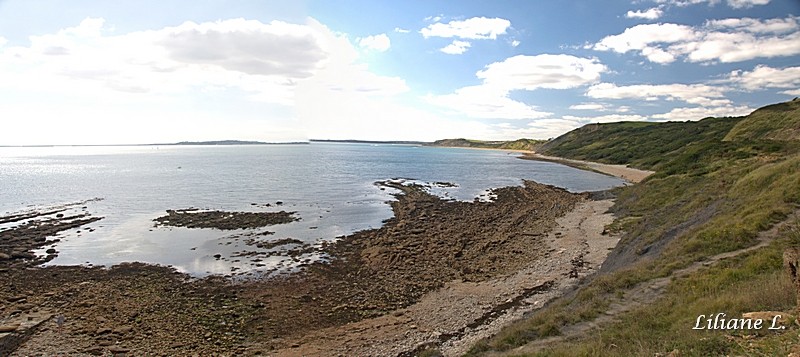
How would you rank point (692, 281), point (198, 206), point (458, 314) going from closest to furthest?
point (692, 281) < point (458, 314) < point (198, 206)

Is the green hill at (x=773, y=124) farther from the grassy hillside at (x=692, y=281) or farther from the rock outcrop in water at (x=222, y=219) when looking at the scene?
the rock outcrop in water at (x=222, y=219)

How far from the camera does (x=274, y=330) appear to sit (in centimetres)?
1483

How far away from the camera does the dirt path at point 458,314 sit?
13.2 meters

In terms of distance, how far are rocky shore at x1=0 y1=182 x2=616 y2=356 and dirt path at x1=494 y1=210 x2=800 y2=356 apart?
127 inches

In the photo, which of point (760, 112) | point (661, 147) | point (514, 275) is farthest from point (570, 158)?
point (514, 275)

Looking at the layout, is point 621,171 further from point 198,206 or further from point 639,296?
point 639,296

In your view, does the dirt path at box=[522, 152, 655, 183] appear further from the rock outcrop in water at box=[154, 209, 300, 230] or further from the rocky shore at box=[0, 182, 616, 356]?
the rock outcrop in water at box=[154, 209, 300, 230]

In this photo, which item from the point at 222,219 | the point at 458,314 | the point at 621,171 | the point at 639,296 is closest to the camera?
the point at 639,296

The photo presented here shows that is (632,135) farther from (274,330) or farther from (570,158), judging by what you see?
(274,330)

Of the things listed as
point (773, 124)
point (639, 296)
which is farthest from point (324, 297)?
point (773, 124)

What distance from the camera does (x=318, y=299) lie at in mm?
17844

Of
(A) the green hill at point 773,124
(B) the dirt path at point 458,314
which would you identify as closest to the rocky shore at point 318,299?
(B) the dirt path at point 458,314

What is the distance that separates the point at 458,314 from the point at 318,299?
20.1 feet

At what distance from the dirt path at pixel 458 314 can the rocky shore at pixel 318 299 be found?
6 cm
